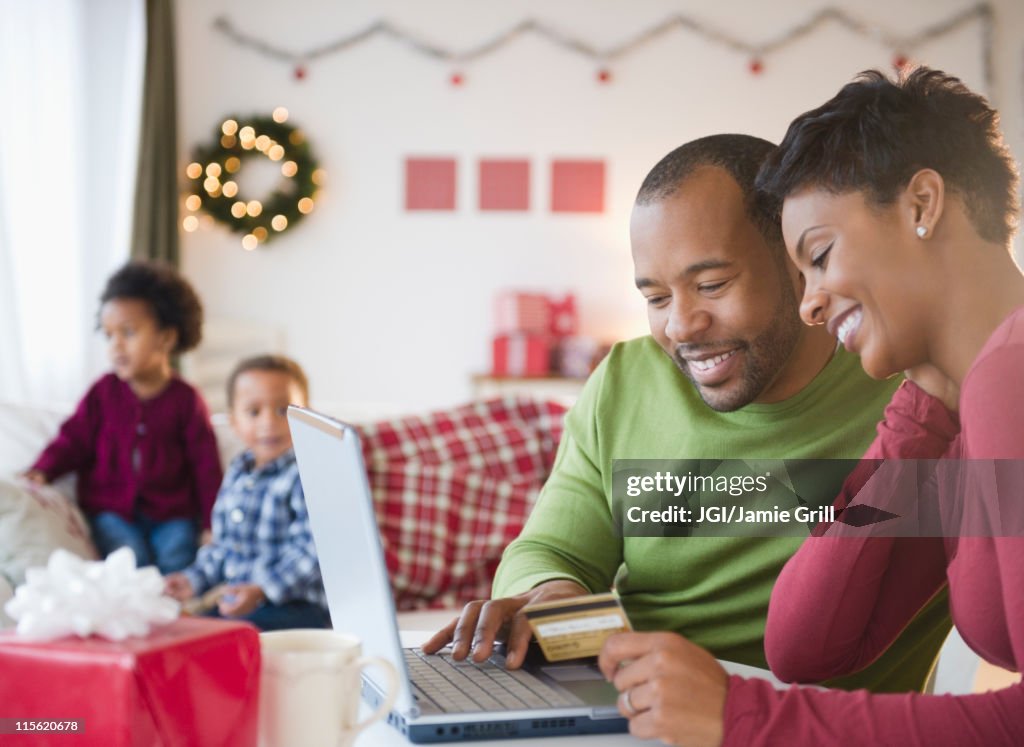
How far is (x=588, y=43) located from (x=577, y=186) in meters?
0.67

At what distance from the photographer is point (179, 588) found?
2.35 meters

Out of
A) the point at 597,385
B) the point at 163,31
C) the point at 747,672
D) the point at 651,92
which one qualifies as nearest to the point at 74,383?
the point at 163,31

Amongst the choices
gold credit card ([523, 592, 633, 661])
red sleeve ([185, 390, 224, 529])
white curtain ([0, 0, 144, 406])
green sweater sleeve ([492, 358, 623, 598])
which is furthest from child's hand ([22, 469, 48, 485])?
gold credit card ([523, 592, 633, 661])

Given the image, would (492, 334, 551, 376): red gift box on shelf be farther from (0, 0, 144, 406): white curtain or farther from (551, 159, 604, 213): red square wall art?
(0, 0, 144, 406): white curtain

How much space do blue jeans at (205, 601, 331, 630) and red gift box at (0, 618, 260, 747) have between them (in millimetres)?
1588

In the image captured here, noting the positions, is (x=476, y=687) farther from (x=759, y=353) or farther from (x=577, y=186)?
(x=577, y=186)

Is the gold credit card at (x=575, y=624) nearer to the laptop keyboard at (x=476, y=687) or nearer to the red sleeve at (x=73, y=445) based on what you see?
the laptop keyboard at (x=476, y=687)

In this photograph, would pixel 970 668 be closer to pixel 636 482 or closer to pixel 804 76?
pixel 636 482

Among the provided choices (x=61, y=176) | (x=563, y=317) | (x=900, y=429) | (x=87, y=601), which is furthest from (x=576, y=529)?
(x=563, y=317)

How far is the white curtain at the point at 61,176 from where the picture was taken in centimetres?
381

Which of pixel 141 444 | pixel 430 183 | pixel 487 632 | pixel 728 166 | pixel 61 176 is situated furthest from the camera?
pixel 430 183

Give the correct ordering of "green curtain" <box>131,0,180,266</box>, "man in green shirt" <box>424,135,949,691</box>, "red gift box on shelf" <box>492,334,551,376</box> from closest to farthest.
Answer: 1. "man in green shirt" <box>424,135,949,691</box>
2. "green curtain" <box>131,0,180,266</box>
3. "red gift box on shelf" <box>492,334,551,376</box>

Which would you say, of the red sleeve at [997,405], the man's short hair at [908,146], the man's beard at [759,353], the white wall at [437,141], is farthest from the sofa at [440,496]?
the white wall at [437,141]

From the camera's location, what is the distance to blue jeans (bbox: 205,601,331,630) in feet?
7.28
